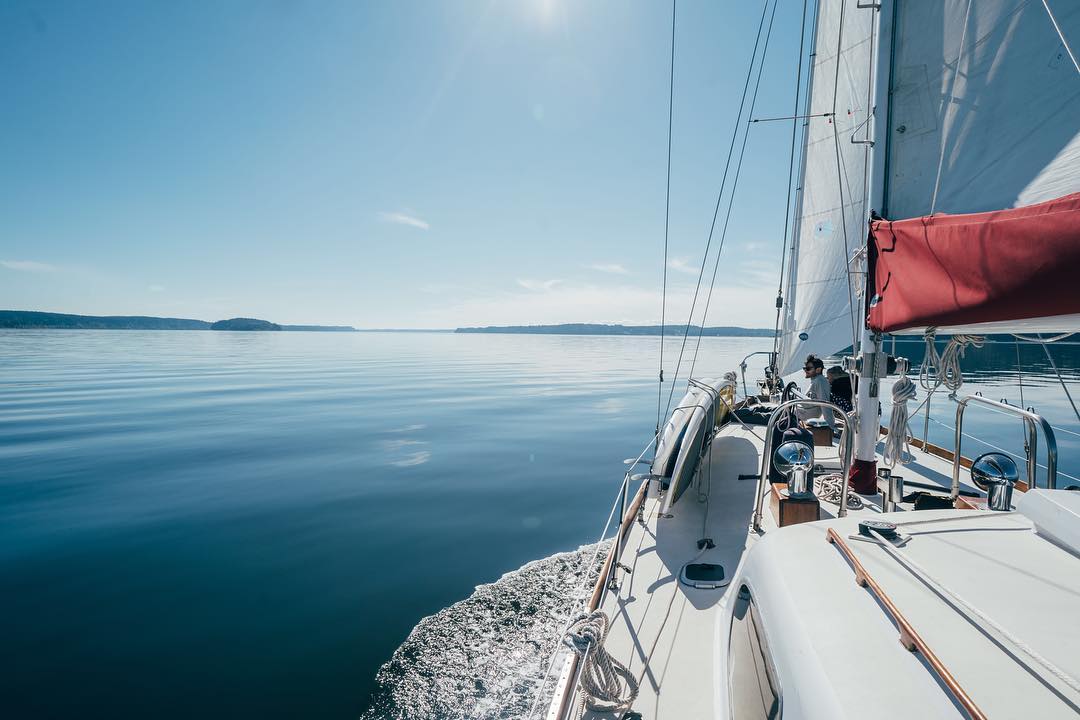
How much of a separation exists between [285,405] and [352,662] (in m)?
17.0

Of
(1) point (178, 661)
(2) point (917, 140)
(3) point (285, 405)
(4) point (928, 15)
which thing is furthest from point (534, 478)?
(3) point (285, 405)

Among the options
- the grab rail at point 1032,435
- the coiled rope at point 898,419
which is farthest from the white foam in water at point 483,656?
the grab rail at point 1032,435

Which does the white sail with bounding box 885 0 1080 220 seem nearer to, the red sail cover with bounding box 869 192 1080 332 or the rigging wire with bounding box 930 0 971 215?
the rigging wire with bounding box 930 0 971 215

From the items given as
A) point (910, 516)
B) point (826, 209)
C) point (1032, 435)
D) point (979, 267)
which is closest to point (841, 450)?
point (1032, 435)

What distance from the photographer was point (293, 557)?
6.72 m

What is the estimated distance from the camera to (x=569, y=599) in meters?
5.61

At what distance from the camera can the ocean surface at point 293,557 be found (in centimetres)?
432

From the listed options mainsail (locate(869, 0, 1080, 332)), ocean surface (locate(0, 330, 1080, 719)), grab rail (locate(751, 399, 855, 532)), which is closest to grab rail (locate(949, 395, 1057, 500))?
grab rail (locate(751, 399, 855, 532))

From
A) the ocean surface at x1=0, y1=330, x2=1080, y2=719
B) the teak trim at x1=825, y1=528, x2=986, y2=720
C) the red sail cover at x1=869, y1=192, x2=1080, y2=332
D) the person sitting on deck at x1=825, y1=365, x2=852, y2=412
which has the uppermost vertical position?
the red sail cover at x1=869, y1=192, x2=1080, y2=332

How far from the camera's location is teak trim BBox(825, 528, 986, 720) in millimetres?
1302

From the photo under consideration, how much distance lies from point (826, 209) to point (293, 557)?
43.6 ft

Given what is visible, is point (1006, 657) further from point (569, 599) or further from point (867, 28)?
point (867, 28)

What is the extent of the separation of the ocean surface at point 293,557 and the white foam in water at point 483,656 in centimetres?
2

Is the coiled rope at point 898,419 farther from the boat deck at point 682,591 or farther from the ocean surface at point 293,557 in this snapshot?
the ocean surface at point 293,557
